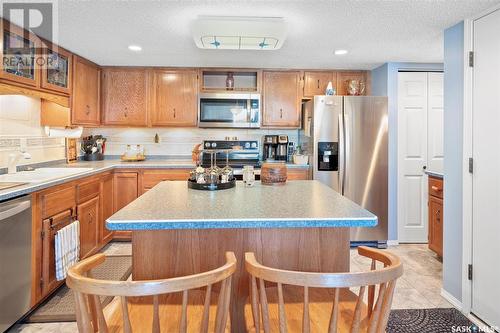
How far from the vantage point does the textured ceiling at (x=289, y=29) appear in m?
2.19

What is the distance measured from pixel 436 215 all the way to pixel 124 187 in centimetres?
332

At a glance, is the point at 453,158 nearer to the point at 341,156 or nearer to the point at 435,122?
the point at 341,156

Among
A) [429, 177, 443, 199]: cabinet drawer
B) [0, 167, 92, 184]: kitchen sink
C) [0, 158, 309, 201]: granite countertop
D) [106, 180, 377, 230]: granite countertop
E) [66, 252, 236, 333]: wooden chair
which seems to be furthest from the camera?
[429, 177, 443, 199]: cabinet drawer

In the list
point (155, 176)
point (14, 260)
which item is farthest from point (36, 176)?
point (155, 176)

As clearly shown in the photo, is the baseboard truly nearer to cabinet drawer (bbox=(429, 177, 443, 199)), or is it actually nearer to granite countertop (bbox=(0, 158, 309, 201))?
cabinet drawer (bbox=(429, 177, 443, 199))

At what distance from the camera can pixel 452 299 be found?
244 cm

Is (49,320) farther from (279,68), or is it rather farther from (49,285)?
(279,68)

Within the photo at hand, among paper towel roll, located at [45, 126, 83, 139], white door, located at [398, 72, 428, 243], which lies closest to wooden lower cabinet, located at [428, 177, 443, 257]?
white door, located at [398, 72, 428, 243]

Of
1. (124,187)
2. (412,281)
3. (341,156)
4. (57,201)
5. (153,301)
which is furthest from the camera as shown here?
(124,187)

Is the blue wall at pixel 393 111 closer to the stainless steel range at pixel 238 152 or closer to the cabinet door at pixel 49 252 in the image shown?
the stainless steel range at pixel 238 152

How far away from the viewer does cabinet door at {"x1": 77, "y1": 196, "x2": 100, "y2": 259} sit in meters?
2.94

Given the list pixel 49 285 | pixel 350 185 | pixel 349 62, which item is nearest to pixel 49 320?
pixel 49 285

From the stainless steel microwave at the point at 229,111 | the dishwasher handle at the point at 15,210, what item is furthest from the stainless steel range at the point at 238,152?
the dishwasher handle at the point at 15,210

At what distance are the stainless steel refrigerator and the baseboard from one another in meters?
1.16
